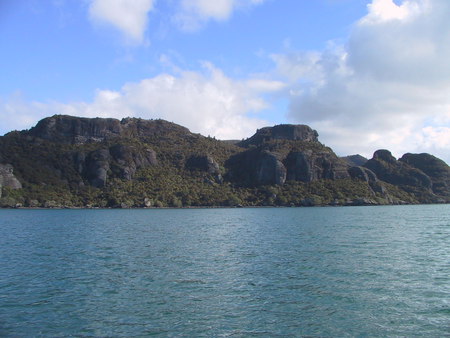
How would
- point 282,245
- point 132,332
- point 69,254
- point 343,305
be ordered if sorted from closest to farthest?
point 132,332 → point 343,305 → point 69,254 → point 282,245

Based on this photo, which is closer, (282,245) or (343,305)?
(343,305)

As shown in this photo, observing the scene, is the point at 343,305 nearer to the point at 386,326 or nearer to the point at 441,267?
the point at 386,326

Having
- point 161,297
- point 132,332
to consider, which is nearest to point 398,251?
point 161,297

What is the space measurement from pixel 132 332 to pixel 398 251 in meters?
34.3

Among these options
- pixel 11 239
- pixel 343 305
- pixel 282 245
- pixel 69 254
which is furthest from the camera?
pixel 11 239

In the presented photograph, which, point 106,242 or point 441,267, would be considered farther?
point 106,242

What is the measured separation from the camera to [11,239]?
60.3 metres

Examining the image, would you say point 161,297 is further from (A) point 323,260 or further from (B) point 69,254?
(B) point 69,254

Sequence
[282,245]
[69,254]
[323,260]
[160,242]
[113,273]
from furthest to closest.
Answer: [160,242], [282,245], [69,254], [323,260], [113,273]

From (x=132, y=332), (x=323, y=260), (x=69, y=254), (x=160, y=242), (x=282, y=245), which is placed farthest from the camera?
(x=160, y=242)

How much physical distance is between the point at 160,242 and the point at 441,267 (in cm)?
3429

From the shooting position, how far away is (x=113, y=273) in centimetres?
3325

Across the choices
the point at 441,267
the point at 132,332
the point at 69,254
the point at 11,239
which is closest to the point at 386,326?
the point at 132,332

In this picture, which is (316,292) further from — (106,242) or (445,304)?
(106,242)
